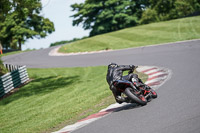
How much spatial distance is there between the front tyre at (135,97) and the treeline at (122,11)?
4582 cm

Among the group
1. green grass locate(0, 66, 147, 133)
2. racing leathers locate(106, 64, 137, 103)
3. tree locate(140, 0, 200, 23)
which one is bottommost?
green grass locate(0, 66, 147, 133)

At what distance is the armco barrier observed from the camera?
15.6 m

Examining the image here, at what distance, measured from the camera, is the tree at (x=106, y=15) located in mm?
54969

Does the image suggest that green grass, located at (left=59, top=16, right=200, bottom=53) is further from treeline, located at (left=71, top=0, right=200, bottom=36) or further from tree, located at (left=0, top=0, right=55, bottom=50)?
tree, located at (left=0, top=0, right=55, bottom=50)

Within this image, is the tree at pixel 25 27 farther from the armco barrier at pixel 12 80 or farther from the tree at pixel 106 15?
the armco barrier at pixel 12 80

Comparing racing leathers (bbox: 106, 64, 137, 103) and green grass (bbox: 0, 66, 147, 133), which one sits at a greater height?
racing leathers (bbox: 106, 64, 137, 103)

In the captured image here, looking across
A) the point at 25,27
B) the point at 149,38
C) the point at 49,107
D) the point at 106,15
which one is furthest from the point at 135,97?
the point at 25,27

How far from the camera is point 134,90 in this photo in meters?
7.39

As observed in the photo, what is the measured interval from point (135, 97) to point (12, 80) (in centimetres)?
1143

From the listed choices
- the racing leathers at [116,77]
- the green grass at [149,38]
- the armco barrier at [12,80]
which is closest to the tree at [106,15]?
the green grass at [149,38]

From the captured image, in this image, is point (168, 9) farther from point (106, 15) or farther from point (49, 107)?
point (49, 107)

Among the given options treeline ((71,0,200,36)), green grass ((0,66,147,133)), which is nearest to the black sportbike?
green grass ((0,66,147,133))

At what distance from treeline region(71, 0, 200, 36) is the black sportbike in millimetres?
45497

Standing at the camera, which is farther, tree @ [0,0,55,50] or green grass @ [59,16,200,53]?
tree @ [0,0,55,50]
